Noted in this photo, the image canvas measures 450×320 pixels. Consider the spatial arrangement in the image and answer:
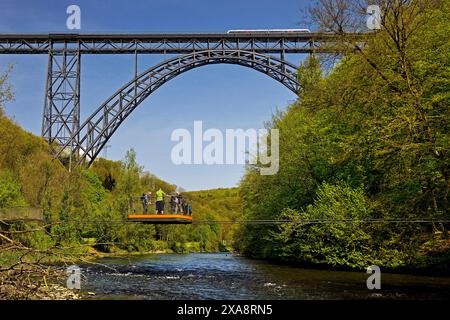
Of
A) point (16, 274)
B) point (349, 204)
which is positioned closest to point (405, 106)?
point (349, 204)

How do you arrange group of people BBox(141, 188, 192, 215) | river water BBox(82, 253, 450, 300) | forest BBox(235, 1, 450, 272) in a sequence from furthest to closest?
1. group of people BBox(141, 188, 192, 215)
2. forest BBox(235, 1, 450, 272)
3. river water BBox(82, 253, 450, 300)

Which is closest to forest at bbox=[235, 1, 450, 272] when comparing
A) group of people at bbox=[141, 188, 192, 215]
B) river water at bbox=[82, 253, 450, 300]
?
river water at bbox=[82, 253, 450, 300]

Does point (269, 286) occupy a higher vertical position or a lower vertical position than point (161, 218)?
lower

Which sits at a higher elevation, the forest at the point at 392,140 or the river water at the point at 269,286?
the forest at the point at 392,140

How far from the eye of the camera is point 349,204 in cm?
1759

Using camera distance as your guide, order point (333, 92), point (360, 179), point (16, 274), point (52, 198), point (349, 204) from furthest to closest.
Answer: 1. point (52, 198)
2. point (360, 179)
3. point (349, 204)
4. point (333, 92)
5. point (16, 274)

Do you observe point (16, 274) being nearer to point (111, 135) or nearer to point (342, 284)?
point (342, 284)

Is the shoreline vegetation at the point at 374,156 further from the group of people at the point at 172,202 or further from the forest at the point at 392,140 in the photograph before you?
the group of people at the point at 172,202

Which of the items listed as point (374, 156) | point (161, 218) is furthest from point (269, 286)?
point (374, 156)

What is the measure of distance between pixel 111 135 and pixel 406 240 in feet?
79.4
